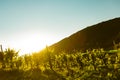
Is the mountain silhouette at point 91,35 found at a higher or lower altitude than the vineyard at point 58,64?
higher

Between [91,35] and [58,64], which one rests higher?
[91,35]

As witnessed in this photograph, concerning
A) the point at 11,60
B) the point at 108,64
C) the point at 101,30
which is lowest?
the point at 108,64

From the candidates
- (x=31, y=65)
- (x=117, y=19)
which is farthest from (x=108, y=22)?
(x=31, y=65)

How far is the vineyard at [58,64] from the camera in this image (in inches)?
1244

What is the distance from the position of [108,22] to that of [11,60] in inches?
3583

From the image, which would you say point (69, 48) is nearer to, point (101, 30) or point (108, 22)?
point (101, 30)

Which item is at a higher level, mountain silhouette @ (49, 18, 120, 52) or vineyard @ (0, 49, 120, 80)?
mountain silhouette @ (49, 18, 120, 52)

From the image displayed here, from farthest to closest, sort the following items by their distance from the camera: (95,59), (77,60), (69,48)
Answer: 1. (69,48)
2. (77,60)
3. (95,59)

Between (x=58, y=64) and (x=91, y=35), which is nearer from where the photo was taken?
(x=58, y=64)

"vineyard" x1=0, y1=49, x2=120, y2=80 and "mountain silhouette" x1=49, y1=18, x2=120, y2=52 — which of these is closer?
"vineyard" x1=0, y1=49, x2=120, y2=80

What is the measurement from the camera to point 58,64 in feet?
159

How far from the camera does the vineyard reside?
31.6m

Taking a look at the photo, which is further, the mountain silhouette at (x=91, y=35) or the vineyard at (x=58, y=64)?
the mountain silhouette at (x=91, y=35)

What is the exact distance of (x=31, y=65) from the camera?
62.0m
